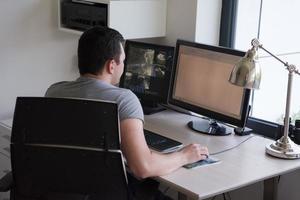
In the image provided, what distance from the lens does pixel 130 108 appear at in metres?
1.99

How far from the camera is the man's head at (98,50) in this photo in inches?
Result: 80.9

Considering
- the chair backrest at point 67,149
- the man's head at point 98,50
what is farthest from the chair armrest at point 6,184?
the man's head at point 98,50

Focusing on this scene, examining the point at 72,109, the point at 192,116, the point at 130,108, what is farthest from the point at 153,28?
the point at 72,109

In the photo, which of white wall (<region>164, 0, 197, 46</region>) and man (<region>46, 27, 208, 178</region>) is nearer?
man (<region>46, 27, 208, 178</region>)

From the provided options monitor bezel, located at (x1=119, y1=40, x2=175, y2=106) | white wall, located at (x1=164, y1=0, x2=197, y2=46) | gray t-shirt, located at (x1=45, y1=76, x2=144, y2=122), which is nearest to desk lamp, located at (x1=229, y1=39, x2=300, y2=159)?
gray t-shirt, located at (x1=45, y1=76, x2=144, y2=122)

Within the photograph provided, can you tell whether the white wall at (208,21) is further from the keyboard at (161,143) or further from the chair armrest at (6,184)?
the chair armrest at (6,184)

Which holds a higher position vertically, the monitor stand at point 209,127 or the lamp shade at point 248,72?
the lamp shade at point 248,72

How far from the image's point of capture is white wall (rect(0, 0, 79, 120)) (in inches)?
116

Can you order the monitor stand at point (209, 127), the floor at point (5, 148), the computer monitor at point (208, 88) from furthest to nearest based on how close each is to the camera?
the floor at point (5, 148) → the monitor stand at point (209, 127) → the computer monitor at point (208, 88)

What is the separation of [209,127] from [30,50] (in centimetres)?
118

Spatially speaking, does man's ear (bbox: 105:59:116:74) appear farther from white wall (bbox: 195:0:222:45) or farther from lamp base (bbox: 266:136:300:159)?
white wall (bbox: 195:0:222:45)

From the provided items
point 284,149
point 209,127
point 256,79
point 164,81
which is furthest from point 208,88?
point 284,149

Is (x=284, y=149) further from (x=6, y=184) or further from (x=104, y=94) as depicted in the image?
(x=6, y=184)

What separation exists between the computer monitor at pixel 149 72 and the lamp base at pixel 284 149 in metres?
0.76
